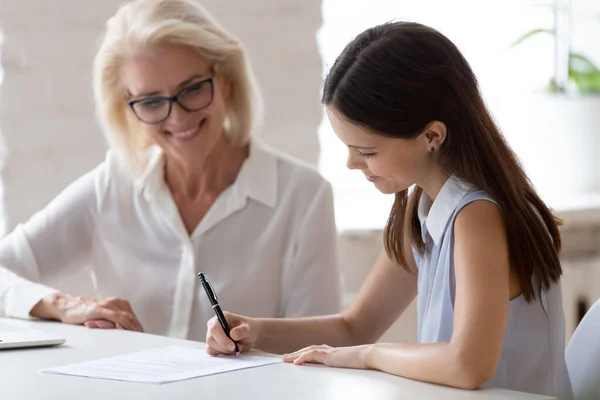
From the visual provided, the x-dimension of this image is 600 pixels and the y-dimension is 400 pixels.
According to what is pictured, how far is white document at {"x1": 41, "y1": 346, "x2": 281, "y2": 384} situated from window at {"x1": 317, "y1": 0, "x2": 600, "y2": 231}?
6.57 ft

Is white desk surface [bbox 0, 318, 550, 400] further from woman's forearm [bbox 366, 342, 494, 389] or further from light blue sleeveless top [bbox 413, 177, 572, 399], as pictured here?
light blue sleeveless top [bbox 413, 177, 572, 399]

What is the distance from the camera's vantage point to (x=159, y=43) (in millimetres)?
2207

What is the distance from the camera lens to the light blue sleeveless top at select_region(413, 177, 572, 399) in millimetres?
1495

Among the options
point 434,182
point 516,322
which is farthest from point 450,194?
point 516,322

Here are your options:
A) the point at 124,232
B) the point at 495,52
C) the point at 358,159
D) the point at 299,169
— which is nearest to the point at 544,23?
the point at 495,52

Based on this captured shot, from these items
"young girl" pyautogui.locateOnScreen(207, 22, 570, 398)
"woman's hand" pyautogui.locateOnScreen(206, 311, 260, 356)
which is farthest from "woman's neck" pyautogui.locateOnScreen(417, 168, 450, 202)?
"woman's hand" pyautogui.locateOnScreen(206, 311, 260, 356)

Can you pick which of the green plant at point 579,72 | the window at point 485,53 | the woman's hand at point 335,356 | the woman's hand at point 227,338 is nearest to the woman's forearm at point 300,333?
the woman's hand at point 227,338

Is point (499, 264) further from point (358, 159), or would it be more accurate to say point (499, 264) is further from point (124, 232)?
point (124, 232)

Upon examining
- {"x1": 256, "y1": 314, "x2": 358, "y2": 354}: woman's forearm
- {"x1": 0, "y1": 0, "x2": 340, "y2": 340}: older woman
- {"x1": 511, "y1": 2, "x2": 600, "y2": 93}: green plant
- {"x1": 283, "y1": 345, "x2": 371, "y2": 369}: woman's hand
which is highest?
{"x1": 511, "y1": 2, "x2": 600, "y2": 93}: green plant

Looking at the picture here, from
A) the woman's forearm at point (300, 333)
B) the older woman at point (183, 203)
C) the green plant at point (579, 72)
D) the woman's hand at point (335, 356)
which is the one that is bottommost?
the woman's forearm at point (300, 333)

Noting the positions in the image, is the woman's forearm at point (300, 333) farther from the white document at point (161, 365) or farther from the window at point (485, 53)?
the window at point (485, 53)

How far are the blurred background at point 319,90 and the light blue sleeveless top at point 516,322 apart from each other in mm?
339

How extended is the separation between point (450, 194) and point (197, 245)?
93cm

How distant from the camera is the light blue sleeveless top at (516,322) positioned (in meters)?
1.50
